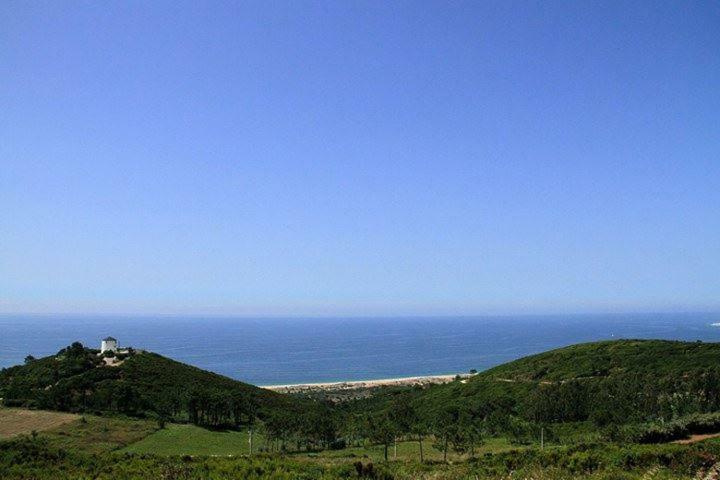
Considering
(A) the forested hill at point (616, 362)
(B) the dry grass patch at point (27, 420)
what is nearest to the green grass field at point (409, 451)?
(B) the dry grass patch at point (27, 420)

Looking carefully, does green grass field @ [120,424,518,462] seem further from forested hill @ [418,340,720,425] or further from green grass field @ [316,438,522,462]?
forested hill @ [418,340,720,425]

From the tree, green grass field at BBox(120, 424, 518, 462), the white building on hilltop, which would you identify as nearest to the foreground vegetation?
green grass field at BBox(120, 424, 518, 462)

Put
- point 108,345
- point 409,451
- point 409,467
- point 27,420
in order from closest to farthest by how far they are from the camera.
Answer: point 409,467 → point 409,451 → point 27,420 → point 108,345

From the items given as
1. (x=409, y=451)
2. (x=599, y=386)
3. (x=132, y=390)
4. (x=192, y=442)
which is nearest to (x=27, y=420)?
(x=132, y=390)

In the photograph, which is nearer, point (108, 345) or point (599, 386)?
point (599, 386)

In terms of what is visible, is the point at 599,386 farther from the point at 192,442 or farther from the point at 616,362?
the point at 192,442

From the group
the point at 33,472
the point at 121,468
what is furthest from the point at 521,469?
the point at 33,472
